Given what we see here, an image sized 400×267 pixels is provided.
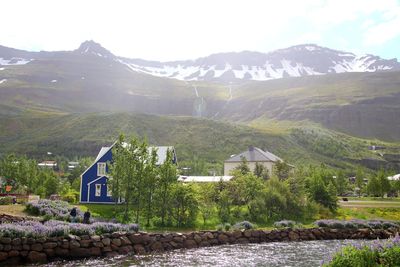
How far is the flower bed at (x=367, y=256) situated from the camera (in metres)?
13.5

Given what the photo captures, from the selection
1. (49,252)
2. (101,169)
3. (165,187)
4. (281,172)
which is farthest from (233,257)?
(281,172)

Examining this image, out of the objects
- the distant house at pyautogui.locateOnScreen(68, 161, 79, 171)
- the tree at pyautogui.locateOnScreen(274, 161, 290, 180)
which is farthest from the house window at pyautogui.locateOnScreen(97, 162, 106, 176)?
the distant house at pyautogui.locateOnScreen(68, 161, 79, 171)

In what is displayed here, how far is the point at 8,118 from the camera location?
183 m

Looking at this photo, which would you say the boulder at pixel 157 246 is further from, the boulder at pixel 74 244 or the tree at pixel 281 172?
the tree at pixel 281 172

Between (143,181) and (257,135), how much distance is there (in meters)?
115

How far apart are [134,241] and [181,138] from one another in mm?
123661

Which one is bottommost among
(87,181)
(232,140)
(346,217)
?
(346,217)

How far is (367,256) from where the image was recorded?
13820 mm

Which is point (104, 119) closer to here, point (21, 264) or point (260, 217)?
point (260, 217)

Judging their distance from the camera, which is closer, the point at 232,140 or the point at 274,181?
the point at 274,181

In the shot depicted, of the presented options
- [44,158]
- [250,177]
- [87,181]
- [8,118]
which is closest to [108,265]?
[250,177]

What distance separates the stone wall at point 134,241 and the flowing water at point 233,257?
111cm

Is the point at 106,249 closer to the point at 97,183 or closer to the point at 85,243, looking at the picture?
the point at 85,243

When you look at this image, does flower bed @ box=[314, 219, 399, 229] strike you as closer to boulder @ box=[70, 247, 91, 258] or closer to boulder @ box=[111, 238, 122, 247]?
boulder @ box=[111, 238, 122, 247]
